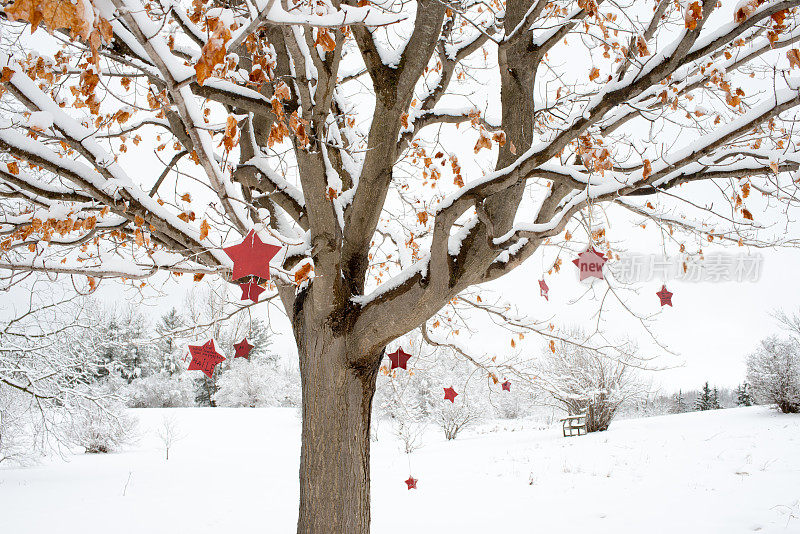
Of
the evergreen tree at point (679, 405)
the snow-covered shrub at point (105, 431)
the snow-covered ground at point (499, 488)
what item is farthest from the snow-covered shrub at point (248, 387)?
the evergreen tree at point (679, 405)

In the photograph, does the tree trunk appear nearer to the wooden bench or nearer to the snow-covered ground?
the snow-covered ground

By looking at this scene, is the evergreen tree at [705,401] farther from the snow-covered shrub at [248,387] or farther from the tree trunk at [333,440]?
the tree trunk at [333,440]

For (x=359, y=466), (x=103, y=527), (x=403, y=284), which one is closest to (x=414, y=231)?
(x=403, y=284)

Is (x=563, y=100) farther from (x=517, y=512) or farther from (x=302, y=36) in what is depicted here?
(x=517, y=512)

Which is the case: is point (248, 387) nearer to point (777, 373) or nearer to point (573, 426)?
point (573, 426)

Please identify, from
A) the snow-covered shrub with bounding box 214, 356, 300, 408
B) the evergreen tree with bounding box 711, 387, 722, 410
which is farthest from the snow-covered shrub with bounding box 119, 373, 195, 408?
the evergreen tree with bounding box 711, 387, 722, 410

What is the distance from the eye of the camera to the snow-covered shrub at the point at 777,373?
41.7 feet

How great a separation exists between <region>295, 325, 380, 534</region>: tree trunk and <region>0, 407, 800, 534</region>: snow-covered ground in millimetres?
3677

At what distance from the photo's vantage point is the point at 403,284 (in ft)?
9.34

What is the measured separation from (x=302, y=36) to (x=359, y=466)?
2618 millimetres

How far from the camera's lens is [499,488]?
7.63 metres

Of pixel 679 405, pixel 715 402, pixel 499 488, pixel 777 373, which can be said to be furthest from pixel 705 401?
pixel 499 488

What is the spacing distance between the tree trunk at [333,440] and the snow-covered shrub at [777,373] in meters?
15.2

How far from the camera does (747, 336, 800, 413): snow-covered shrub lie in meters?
12.7
